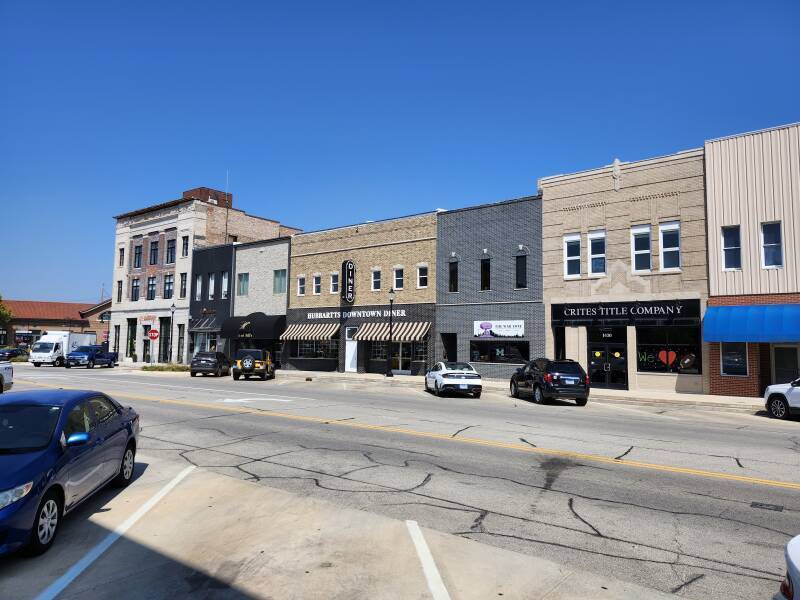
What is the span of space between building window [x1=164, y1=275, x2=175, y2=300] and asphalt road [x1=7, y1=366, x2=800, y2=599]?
125ft

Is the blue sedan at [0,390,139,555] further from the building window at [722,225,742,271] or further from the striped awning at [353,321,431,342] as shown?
the striped awning at [353,321,431,342]

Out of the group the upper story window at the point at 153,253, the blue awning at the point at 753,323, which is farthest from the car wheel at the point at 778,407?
the upper story window at the point at 153,253

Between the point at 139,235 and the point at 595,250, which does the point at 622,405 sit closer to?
the point at 595,250

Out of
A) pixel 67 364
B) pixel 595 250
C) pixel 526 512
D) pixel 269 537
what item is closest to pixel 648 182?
pixel 595 250

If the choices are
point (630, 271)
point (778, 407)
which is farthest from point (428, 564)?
point (630, 271)

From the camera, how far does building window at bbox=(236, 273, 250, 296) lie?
45156 millimetres

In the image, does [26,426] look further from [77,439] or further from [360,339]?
[360,339]

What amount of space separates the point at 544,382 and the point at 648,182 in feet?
41.0

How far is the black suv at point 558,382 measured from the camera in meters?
20.2

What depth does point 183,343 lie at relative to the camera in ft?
164

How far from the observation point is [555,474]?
341 inches

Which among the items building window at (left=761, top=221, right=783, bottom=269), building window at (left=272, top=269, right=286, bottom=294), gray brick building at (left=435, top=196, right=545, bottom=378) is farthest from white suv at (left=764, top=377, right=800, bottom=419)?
building window at (left=272, top=269, right=286, bottom=294)

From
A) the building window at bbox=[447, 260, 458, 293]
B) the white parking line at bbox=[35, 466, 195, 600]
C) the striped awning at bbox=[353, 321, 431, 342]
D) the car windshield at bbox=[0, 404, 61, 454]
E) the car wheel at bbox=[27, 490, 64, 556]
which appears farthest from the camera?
the striped awning at bbox=[353, 321, 431, 342]

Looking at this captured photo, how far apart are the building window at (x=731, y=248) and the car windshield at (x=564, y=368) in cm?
931
